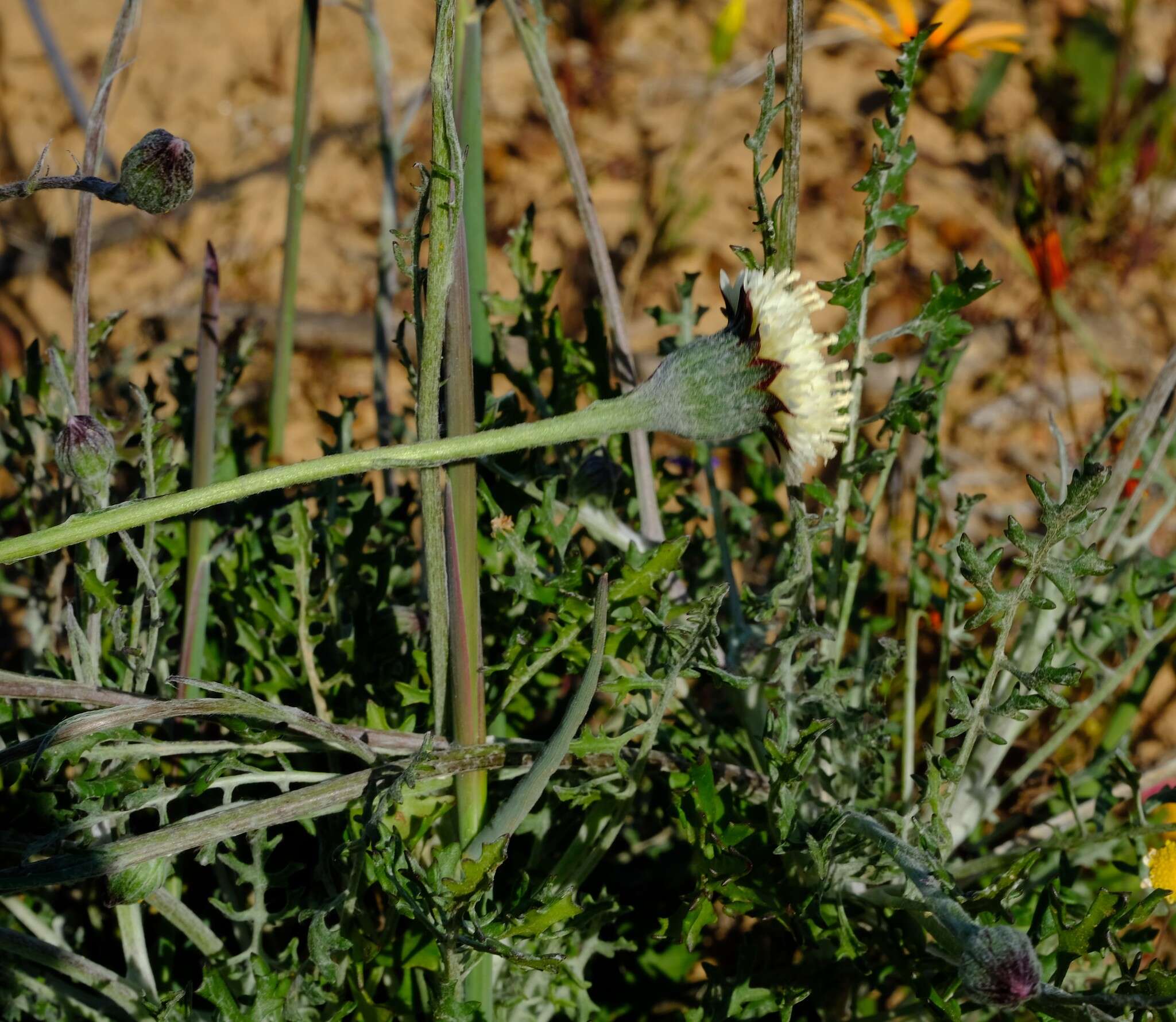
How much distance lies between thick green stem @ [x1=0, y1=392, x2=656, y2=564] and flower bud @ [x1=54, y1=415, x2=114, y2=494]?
0.77 feet

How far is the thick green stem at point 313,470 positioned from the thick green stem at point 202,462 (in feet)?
1.36

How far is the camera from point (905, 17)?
1.25m

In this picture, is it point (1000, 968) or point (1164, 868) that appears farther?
point (1164, 868)

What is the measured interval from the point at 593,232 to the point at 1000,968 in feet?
2.52

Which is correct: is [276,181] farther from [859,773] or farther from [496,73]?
[859,773]

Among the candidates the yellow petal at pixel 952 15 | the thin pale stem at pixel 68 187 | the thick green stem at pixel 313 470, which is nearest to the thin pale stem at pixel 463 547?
the thick green stem at pixel 313 470

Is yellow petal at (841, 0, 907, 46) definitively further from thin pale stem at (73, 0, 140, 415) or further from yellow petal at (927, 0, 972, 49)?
thin pale stem at (73, 0, 140, 415)

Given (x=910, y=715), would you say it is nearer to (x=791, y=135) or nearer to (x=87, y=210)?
(x=791, y=135)

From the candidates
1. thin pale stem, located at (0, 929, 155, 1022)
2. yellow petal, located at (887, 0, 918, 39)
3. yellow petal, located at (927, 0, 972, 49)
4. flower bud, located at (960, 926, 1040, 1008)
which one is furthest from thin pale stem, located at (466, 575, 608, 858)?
yellow petal, located at (927, 0, 972, 49)

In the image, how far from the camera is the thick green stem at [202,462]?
1139 mm

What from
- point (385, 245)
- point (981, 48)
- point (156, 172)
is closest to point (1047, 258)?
point (981, 48)

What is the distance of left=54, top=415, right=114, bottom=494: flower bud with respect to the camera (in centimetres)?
95

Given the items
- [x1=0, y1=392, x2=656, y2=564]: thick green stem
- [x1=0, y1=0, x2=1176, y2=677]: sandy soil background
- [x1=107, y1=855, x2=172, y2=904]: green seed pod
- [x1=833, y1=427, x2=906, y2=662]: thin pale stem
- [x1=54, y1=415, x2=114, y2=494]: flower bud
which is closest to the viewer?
[x1=0, y1=392, x2=656, y2=564]: thick green stem

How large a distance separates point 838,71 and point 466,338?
255cm
